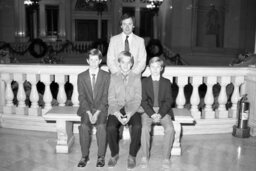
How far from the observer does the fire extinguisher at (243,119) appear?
5293mm

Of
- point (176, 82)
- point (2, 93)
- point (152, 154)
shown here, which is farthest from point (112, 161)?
point (2, 93)

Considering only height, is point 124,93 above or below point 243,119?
above

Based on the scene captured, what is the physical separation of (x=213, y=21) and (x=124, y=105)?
1383 cm

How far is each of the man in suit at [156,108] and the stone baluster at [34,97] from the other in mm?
2132

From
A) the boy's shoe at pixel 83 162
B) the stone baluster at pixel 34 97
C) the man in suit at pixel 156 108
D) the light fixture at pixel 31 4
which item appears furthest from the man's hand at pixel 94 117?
the light fixture at pixel 31 4

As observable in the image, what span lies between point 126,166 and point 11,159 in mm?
1650

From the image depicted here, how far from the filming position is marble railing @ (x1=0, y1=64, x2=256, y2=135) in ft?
17.4

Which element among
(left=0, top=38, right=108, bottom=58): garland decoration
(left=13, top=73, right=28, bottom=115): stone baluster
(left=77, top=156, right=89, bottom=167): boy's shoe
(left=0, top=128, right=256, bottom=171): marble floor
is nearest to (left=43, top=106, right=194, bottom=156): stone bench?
(left=0, top=128, right=256, bottom=171): marble floor

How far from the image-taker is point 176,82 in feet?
17.6

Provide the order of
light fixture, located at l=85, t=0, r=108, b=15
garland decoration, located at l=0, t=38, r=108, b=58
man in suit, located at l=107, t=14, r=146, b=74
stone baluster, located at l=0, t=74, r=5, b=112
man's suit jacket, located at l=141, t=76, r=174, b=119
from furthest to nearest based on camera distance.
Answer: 1. light fixture, located at l=85, t=0, r=108, b=15
2. garland decoration, located at l=0, t=38, r=108, b=58
3. stone baluster, located at l=0, t=74, r=5, b=112
4. man in suit, located at l=107, t=14, r=146, b=74
5. man's suit jacket, located at l=141, t=76, r=174, b=119

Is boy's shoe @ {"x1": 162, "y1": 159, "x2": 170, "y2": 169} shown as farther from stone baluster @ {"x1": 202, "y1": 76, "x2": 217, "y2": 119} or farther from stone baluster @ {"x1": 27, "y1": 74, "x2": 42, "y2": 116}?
stone baluster @ {"x1": 27, "y1": 74, "x2": 42, "y2": 116}

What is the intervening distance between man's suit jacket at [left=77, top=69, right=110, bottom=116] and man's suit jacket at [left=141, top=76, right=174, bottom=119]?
55 cm

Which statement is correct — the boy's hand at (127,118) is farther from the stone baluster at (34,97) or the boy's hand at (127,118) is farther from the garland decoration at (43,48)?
the garland decoration at (43,48)

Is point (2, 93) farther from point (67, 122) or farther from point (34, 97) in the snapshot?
point (67, 122)
